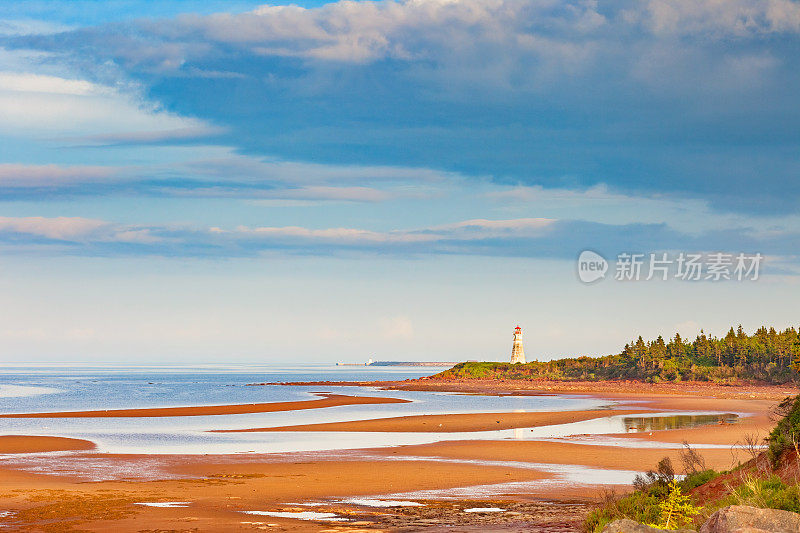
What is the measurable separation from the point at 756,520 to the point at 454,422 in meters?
46.8

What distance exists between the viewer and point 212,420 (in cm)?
6212

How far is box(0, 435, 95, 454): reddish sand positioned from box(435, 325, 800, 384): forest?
89.2 metres

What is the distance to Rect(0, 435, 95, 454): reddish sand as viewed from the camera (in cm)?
4044

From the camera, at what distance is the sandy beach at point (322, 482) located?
21984 mm

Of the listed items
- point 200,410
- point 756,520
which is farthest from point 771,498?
point 200,410

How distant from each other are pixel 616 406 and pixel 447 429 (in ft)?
95.3

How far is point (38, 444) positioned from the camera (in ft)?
141

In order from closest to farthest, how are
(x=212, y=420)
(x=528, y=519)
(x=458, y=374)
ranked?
1. (x=528, y=519)
2. (x=212, y=420)
3. (x=458, y=374)

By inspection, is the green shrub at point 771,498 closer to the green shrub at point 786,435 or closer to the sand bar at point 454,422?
the green shrub at point 786,435

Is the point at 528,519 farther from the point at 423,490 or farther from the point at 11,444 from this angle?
the point at 11,444

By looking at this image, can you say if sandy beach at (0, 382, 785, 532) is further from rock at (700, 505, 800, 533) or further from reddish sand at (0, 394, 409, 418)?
reddish sand at (0, 394, 409, 418)

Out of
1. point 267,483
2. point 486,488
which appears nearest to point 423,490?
point 486,488

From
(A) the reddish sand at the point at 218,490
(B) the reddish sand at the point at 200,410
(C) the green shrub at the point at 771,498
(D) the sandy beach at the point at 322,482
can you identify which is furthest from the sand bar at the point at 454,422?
(C) the green shrub at the point at 771,498

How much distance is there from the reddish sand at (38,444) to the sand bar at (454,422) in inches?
380
